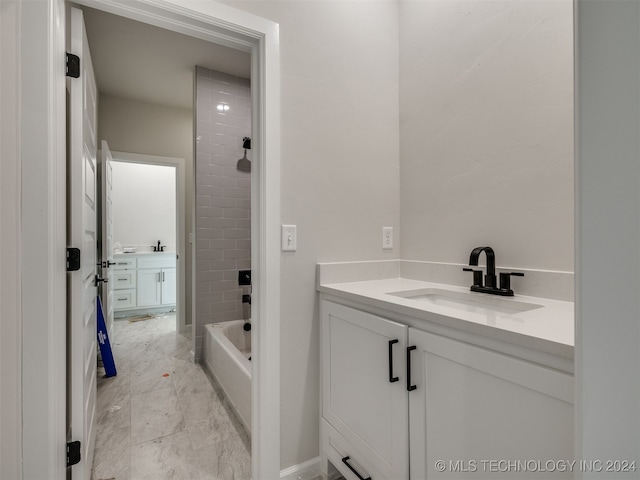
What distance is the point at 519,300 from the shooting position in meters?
1.25

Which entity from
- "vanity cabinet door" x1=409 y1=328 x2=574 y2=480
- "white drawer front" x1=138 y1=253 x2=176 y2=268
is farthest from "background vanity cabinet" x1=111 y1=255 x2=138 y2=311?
"vanity cabinet door" x1=409 y1=328 x2=574 y2=480

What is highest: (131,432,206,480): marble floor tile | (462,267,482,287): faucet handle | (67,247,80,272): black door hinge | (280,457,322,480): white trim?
(67,247,80,272): black door hinge

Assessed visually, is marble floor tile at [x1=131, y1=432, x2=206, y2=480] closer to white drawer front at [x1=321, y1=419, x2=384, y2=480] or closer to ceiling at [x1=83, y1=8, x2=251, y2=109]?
white drawer front at [x1=321, y1=419, x2=384, y2=480]

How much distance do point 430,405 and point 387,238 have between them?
3.18ft

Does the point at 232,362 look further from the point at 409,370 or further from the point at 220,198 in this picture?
the point at 220,198

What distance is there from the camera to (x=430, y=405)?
1.02 metres

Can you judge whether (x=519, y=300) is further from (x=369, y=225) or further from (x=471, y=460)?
(x=369, y=225)

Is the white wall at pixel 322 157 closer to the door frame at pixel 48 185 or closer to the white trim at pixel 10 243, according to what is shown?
the door frame at pixel 48 185

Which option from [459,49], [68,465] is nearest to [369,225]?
[459,49]

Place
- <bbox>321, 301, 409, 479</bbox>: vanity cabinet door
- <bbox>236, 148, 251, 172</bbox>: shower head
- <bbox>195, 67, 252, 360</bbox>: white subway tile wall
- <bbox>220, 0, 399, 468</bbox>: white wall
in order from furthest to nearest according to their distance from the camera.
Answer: <bbox>236, 148, 251, 172</bbox>: shower head < <bbox>195, 67, 252, 360</bbox>: white subway tile wall < <bbox>220, 0, 399, 468</bbox>: white wall < <bbox>321, 301, 409, 479</bbox>: vanity cabinet door

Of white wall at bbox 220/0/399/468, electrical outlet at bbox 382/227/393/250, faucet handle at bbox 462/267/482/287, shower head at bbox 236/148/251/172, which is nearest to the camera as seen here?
faucet handle at bbox 462/267/482/287

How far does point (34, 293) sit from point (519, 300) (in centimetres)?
169

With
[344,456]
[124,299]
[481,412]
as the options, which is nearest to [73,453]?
[344,456]

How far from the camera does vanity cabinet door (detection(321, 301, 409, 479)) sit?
111 cm
